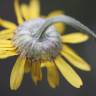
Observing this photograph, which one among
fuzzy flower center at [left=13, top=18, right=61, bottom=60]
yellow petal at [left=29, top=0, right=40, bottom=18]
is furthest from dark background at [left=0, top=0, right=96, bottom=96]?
fuzzy flower center at [left=13, top=18, right=61, bottom=60]

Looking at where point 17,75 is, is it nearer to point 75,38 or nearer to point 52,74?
point 52,74

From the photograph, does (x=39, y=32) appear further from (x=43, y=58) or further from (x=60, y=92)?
(x=60, y=92)

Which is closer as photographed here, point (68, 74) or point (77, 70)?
point (68, 74)

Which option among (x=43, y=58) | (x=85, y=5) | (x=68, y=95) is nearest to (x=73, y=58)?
(x=43, y=58)

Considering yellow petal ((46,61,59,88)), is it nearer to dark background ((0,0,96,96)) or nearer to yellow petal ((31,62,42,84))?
yellow petal ((31,62,42,84))

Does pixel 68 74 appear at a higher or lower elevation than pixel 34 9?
lower

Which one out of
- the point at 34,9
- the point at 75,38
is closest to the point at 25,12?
the point at 34,9
